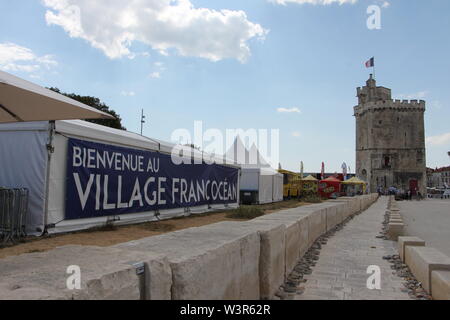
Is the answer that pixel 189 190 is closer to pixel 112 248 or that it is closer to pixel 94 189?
pixel 94 189

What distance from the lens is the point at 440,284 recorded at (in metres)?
3.81

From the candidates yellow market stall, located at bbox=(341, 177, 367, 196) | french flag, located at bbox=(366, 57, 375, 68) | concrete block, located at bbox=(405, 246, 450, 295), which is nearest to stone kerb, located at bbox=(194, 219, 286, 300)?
concrete block, located at bbox=(405, 246, 450, 295)

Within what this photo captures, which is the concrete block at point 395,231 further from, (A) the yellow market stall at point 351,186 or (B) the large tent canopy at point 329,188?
(A) the yellow market stall at point 351,186

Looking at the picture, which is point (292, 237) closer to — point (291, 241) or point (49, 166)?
point (291, 241)

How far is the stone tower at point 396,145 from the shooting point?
193 feet

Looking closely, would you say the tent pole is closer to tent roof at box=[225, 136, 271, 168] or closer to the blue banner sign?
the blue banner sign

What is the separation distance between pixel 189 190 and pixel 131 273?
33.3 ft

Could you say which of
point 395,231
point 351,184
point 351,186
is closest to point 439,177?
point 351,186

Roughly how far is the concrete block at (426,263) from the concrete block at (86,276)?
3.65 m

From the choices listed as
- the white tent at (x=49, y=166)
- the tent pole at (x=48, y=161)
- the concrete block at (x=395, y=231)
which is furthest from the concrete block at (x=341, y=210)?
the tent pole at (x=48, y=161)

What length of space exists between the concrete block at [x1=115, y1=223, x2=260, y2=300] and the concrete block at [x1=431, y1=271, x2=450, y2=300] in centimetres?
191

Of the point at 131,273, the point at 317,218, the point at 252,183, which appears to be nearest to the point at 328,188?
the point at 252,183

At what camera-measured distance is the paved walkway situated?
4296mm

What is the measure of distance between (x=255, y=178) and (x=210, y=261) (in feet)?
54.6
